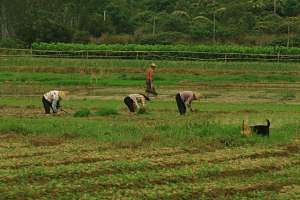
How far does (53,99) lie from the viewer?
883 inches

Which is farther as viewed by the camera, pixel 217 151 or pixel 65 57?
pixel 65 57

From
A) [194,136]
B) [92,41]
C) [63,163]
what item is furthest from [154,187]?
[92,41]

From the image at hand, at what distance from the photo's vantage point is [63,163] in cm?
1380

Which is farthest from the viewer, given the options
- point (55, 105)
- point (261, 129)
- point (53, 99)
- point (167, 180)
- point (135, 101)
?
point (135, 101)

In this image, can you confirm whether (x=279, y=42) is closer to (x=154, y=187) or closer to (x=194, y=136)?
(x=194, y=136)

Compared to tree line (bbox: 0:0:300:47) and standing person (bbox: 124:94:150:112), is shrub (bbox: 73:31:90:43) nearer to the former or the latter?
tree line (bbox: 0:0:300:47)

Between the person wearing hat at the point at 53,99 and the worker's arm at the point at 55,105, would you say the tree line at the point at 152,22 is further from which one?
the worker's arm at the point at 55,105

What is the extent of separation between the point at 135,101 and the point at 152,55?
3754 centimetres

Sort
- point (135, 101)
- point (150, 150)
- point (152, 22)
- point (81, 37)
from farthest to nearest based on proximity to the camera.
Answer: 1. point (152, 22)
2. point (81, 37)
3. point (135, 101)
4. point (150, 150)

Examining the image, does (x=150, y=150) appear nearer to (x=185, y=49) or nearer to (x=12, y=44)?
(x=185, y=49)

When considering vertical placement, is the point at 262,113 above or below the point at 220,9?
below

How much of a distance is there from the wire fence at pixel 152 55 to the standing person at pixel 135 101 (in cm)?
3491

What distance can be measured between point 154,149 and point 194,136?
2159 mm

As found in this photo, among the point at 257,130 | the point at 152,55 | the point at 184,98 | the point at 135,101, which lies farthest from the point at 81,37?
the point at 257,130
